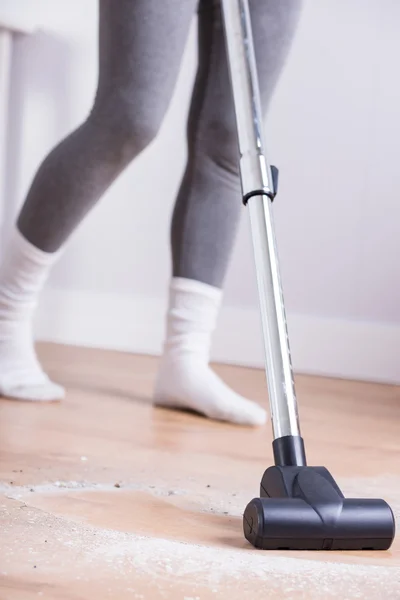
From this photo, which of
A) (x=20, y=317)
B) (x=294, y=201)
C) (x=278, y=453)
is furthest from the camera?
(x=294, y=201)

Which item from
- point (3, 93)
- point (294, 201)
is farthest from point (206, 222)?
point (3, 93)

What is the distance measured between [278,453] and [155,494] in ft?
0.57

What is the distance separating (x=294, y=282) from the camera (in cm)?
197

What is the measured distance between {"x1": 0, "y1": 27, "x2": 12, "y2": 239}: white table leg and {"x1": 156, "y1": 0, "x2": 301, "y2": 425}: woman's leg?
0.75 metres

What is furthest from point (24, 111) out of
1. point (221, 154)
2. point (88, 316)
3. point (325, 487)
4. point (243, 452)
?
point (325, 487)

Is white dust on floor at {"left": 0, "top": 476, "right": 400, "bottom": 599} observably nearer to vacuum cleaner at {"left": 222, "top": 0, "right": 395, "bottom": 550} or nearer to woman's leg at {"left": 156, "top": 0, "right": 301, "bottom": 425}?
vacuum cleaner at {"left": 222, "top": 0, "right": 395, "bottom": 550}

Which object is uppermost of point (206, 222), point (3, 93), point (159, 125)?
point (3, 93)

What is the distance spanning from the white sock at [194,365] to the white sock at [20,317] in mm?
186

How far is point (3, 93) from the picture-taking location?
6.69ft

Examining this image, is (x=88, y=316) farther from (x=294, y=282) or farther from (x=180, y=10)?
(x=180, y=10)

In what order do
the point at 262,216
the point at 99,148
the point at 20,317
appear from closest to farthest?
the point at 262,216 < the point at 99,148 < the point at 20,317

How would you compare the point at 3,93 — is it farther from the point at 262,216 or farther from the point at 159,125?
the point at 262,216

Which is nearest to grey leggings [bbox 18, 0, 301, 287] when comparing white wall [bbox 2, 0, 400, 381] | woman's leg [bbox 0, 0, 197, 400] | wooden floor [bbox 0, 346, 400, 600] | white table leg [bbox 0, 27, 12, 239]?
woman's leg [bbox 0, 0, 197, 400]

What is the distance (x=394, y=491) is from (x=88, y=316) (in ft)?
3.95
